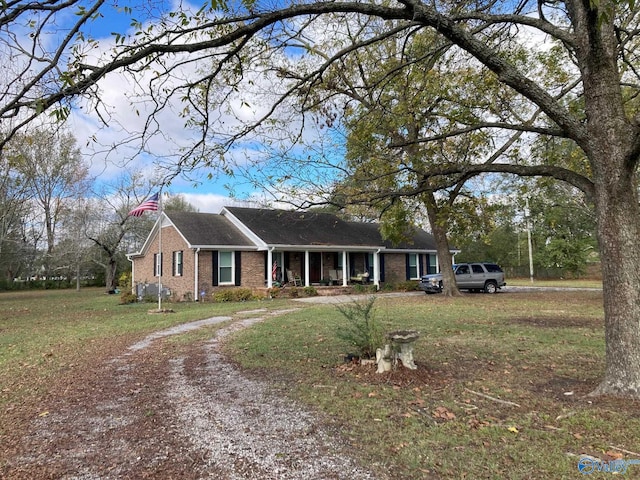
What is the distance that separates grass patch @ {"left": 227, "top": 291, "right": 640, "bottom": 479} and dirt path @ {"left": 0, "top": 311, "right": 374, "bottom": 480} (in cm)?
44

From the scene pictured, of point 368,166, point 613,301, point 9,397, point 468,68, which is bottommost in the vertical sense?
point 9,397

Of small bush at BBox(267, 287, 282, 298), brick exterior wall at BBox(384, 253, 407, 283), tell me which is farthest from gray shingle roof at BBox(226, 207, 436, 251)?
small bush at BBox(267, 287, 282, 298)

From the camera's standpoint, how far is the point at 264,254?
2277cm

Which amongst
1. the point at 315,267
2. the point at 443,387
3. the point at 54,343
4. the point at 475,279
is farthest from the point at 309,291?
the point at 443,387

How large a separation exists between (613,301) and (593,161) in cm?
161

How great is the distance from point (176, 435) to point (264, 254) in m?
18.9

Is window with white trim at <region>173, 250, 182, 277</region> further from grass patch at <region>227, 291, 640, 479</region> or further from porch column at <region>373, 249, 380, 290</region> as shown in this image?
grass patch at <region>227, 291, 640, 479</region>

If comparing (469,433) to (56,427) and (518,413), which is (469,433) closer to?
(518,413)

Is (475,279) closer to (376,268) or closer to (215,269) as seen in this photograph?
(376,268)

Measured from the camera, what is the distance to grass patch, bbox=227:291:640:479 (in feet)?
11.3

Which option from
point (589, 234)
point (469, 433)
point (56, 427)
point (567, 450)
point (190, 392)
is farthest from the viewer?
point (589, 234)

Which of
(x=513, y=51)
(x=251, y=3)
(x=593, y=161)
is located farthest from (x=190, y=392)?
(x=513, y=51)

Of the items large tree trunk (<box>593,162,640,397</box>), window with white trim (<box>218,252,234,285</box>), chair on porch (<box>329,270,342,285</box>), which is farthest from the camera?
chair on porch (<box>329,270,342,285</box>)

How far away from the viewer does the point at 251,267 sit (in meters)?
22.1
